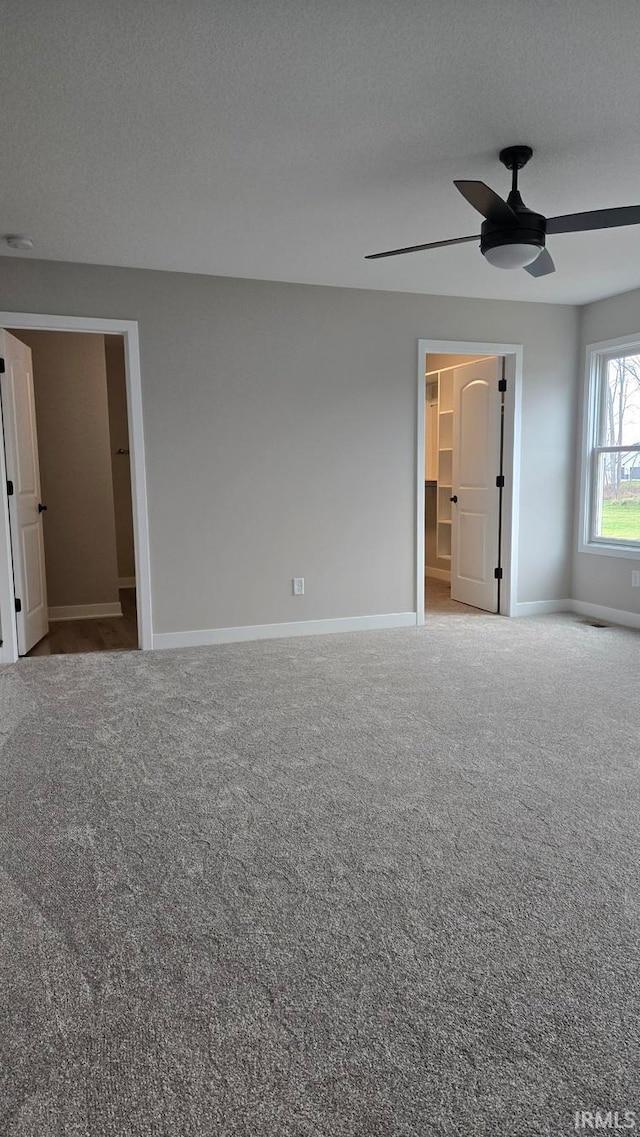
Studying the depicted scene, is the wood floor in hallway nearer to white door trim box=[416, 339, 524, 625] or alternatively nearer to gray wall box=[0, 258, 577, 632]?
gray wall box=[0, 258, 577, 632]

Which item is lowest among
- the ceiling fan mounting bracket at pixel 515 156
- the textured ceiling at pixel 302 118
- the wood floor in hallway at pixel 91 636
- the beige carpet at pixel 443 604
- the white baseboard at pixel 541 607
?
the wood floor in hallway at pixel 91 636

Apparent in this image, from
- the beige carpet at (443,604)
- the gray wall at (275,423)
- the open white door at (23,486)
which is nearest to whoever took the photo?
the open white door at (23,486)

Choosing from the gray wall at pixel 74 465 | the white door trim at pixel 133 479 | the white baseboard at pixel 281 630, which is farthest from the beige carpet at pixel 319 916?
the gray wall at pixel 74 465

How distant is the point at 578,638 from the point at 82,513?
4240mm

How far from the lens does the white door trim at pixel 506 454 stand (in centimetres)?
549

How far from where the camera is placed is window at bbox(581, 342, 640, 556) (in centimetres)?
554

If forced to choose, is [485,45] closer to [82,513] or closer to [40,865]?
[40,865]

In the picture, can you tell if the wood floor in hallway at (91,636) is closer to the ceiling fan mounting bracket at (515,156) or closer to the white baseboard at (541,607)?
the white baseboard at (541,607)

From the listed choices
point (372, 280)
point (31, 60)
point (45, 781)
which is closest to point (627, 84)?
point (31, 60)

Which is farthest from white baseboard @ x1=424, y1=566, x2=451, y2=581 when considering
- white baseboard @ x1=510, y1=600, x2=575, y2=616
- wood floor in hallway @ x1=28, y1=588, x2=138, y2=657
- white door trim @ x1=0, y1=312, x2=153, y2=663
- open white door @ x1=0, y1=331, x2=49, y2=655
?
open white door @ x1=0, y1=331, x2=49, y2=655

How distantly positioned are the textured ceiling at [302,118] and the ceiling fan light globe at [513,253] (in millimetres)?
401

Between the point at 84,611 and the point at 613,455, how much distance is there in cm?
473

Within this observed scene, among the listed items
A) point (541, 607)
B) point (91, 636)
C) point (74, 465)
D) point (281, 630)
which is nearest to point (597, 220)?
point (281, 630)

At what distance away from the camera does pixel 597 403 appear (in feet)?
19.2
